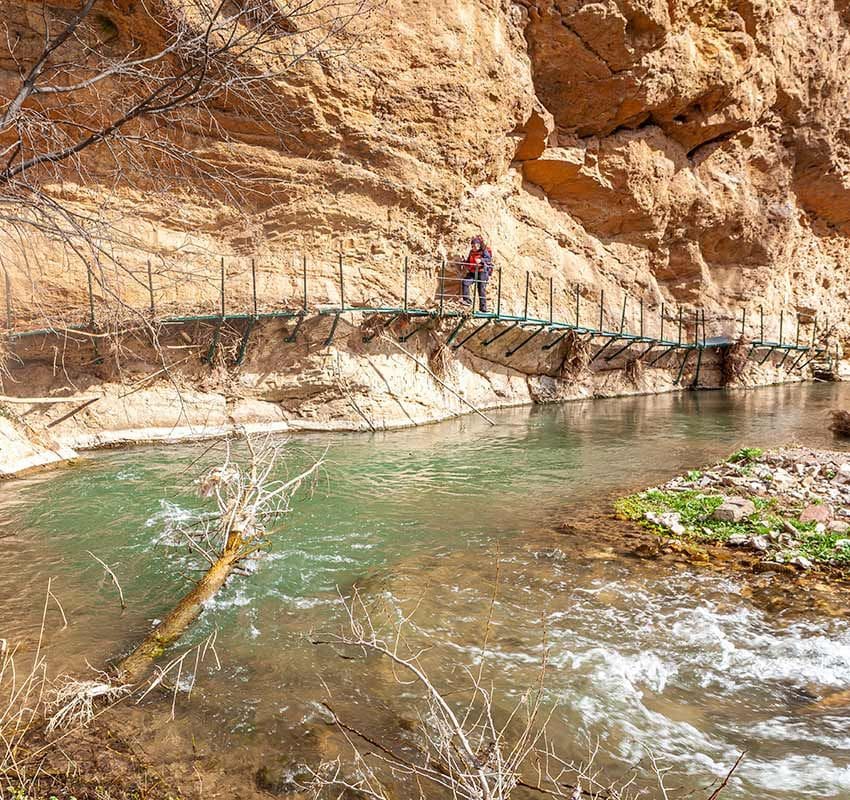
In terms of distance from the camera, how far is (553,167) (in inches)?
909

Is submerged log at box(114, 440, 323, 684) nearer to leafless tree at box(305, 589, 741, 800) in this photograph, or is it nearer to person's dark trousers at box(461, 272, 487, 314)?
leafless tree at box(305, 589, 741, 800)

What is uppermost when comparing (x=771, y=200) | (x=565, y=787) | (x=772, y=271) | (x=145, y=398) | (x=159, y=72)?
(x=771, y=200)

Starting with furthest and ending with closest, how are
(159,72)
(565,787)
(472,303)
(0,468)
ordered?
1. (472,303)
2. (0,468)
3. (159,72)
4. (565,787)

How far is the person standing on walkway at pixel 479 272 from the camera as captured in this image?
17.2 meters

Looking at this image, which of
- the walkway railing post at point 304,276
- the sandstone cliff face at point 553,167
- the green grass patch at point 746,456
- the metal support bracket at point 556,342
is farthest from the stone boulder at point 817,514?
the metal support bracket at point 556,342

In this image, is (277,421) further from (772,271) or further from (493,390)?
(772,271)

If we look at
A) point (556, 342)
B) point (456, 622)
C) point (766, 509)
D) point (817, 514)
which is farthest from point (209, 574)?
point (556, 342)

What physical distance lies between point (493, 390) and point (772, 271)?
19.6 m

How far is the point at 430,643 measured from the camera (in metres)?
4.36

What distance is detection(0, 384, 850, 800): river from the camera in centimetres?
334

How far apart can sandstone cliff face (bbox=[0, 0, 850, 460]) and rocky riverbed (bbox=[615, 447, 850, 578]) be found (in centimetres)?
826

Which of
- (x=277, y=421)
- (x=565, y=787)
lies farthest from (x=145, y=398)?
(x=565, y=787)

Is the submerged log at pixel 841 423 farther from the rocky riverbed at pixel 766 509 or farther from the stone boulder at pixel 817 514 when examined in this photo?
the stone boulder at pixel 817 514

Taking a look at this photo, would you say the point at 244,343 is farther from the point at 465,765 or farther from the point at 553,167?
the point at 553,167
